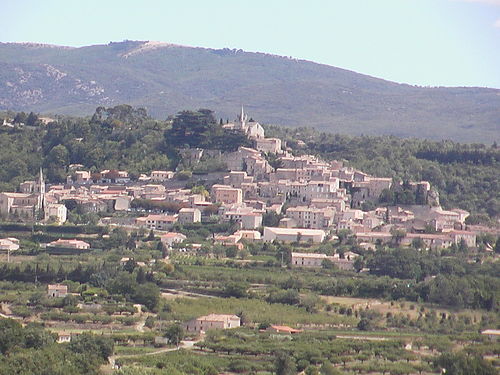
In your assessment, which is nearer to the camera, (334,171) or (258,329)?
(258,329)

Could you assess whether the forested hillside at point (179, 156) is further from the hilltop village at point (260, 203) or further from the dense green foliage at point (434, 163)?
the hilltop village at point (260, 203)

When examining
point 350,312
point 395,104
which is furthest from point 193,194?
point 395,104

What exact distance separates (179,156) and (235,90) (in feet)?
287

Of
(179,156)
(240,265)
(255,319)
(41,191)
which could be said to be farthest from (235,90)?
(255,319)

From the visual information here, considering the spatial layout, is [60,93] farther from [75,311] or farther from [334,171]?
[75,311]

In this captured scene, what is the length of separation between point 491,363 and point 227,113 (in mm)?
96499

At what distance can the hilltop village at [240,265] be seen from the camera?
4544cm

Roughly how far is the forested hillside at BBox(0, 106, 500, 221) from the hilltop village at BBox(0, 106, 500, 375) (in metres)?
0.23

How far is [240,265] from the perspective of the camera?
194 feet

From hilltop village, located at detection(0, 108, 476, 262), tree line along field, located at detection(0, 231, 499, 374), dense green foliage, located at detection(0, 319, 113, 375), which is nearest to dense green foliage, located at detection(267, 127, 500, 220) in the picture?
hilltop village, located at detection(0, 108, 476, 262)

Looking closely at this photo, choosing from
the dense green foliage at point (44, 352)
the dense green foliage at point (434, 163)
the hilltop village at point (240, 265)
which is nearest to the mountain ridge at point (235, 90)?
the dense green foliage at point (434, 163)

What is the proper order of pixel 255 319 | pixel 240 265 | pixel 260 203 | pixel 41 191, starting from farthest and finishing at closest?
pixel 41 191, pixel 260 203, pixel 240 265, pixel 255 319

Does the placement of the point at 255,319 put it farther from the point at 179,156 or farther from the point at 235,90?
the point at 235,90

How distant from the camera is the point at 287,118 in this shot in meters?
141
